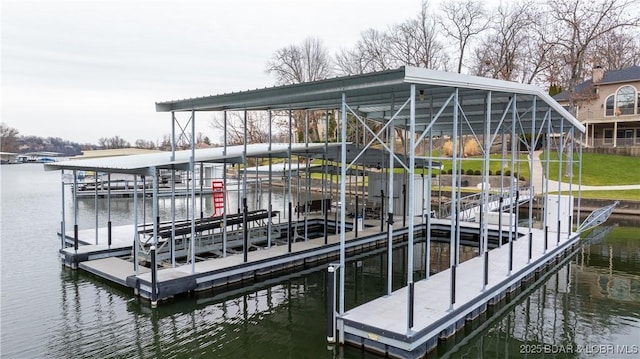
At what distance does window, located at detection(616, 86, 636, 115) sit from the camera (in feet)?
113

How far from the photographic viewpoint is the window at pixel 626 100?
3447 cm

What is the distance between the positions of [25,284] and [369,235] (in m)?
9.64

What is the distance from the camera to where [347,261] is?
42.1 feet

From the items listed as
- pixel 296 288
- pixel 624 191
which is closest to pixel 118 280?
pixel 296 288

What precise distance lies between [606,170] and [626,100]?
8.54 m

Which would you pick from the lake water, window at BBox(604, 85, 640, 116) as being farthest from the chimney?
the lake water

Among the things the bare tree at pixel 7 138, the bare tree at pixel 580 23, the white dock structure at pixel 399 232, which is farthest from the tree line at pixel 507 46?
the bare tree at pixel 7 138

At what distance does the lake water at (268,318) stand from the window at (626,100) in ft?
94.0

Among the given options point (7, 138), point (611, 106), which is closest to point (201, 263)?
point (611, 106)

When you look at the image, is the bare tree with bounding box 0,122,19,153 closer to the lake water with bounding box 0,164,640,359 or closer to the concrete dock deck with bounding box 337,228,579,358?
the lake water with bounding box 0,164,640,359

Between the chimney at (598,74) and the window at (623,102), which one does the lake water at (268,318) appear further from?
the chimney at (598,74)

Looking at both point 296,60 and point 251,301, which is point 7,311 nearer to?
point 251,301

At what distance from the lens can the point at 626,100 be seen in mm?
34875

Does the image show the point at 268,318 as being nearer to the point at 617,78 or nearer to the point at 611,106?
the point at 611,106
